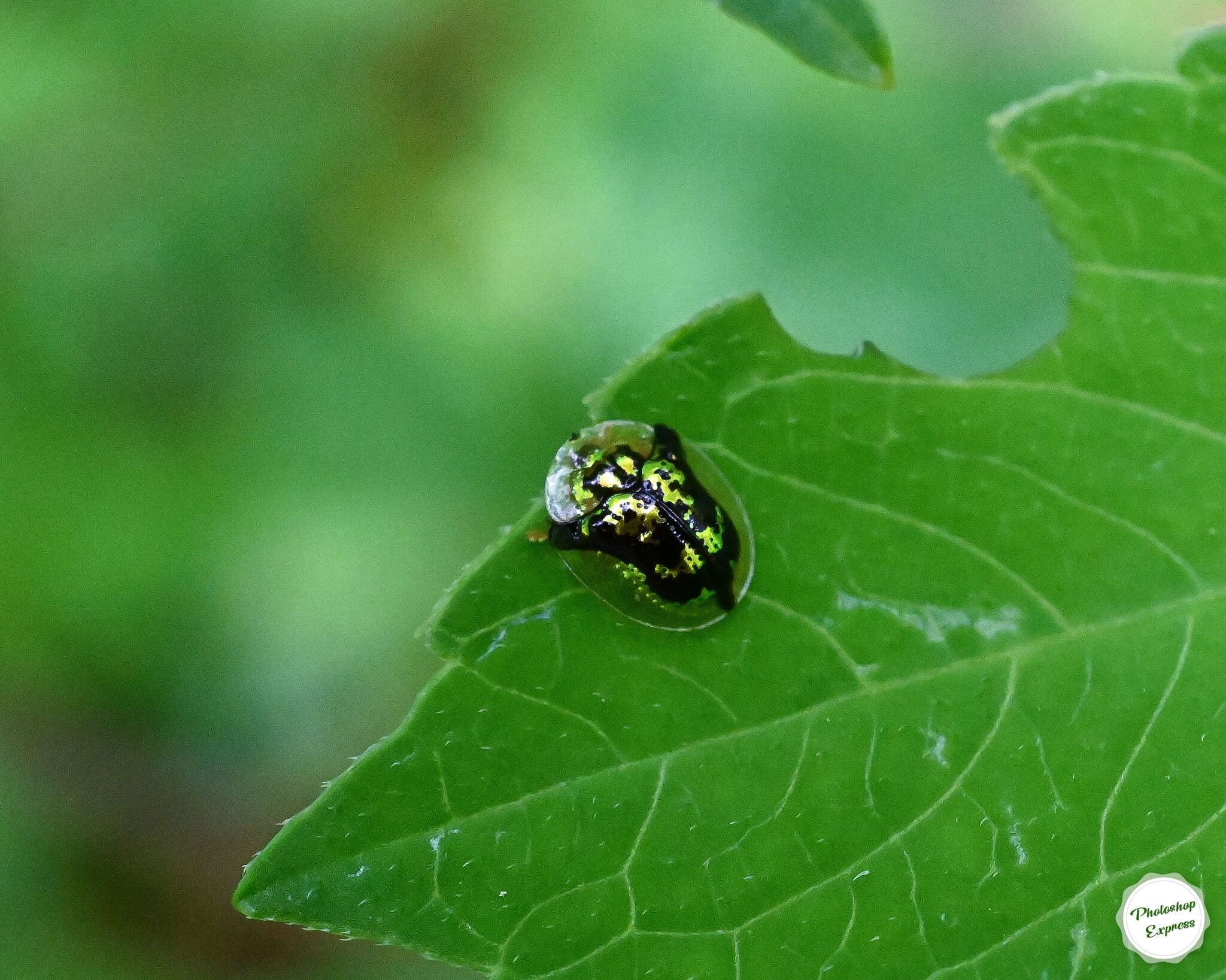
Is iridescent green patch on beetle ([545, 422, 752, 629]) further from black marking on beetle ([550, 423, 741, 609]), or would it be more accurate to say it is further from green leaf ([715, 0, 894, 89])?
green leaf ([715, 0, 894, 89])

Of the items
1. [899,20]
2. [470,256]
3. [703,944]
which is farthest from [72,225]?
[703,944]

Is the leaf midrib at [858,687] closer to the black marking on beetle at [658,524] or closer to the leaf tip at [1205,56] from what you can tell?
the black marking on beetle at [658,524]

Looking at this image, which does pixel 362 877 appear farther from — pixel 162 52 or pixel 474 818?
pixel 162 52

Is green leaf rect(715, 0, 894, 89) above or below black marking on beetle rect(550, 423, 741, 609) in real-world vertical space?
above

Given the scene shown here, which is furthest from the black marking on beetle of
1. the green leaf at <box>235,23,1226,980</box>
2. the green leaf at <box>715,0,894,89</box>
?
the green leaf at <box>715,0,894,89</box>

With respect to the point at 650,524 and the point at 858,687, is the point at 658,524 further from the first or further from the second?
the point at 858,687


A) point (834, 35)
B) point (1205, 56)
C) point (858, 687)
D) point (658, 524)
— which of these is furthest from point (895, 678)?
point (1205, 56)
